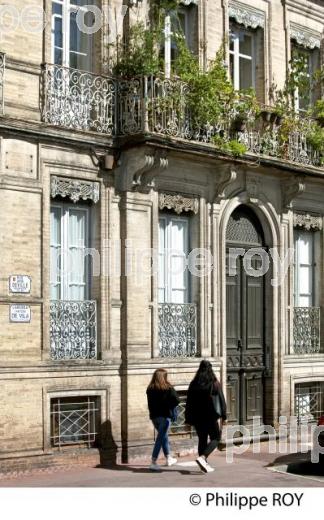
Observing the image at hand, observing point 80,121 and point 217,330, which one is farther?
point 217,330

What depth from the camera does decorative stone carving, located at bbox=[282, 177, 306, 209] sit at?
20.6m

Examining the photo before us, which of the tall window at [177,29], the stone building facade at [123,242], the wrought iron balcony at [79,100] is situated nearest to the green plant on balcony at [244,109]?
the stone building facade at [123,242]

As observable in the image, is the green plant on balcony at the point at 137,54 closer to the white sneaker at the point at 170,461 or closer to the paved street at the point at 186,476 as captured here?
the white sneaker at the point at 170,461

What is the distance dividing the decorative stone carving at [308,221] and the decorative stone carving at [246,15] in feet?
13.4

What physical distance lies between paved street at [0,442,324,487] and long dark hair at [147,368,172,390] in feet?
4.40

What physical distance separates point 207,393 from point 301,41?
371 inches

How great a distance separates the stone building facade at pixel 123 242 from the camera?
52.7 feet

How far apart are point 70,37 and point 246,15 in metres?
4.73

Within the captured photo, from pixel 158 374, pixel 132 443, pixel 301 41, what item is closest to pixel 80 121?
pixel 158 374

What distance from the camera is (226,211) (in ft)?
64.0

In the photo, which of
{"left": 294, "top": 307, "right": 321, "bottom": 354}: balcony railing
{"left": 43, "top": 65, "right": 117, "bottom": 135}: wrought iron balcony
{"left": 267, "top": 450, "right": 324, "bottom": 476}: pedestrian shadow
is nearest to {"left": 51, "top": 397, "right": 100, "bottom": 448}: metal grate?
{"left": 267, "top": 450, "right": 324, "bottom": 476}: pedestrian shadow

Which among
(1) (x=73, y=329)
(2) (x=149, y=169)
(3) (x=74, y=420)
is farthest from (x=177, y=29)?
(3) (x=74, y=420)

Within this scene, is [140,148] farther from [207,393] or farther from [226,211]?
[207,393]

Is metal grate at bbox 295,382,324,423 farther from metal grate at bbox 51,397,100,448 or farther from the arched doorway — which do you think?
metal grate at bbox 51,397,100,448
